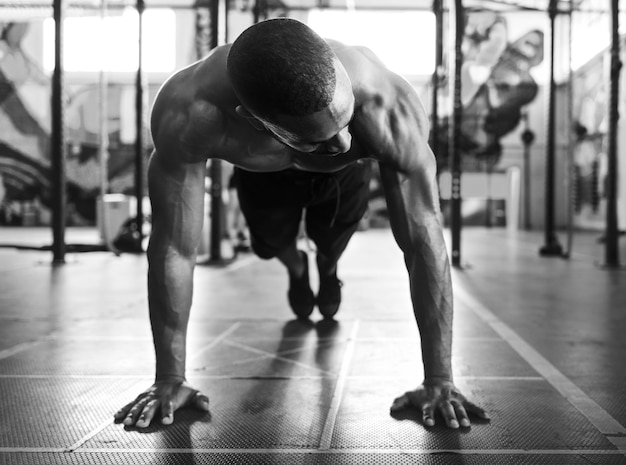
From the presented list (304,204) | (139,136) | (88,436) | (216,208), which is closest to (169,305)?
(88,436)

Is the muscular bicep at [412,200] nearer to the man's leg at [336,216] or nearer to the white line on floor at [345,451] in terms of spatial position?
the white line on floor at [345,451]

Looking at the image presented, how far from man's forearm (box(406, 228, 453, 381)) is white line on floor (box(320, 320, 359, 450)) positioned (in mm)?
259

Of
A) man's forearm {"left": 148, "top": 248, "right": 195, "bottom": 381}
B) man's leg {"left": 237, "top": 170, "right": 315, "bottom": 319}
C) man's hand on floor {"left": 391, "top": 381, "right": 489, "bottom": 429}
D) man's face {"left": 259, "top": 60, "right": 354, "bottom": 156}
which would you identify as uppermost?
man's face {"left": 259, "top": 60, "right": 354, "bottom": 156}

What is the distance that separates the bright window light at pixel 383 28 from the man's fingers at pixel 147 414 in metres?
11.9

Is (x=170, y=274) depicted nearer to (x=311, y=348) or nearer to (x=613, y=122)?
(x=311, y=348)

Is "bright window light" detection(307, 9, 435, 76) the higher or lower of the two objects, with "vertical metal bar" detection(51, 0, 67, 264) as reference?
higher

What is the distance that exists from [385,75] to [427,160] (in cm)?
21

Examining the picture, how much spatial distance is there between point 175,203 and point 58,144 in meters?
4.64

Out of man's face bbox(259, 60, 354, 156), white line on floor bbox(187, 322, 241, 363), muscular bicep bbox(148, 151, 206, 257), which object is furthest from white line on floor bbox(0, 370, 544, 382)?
man's face bbox(259, 60, 354, 156)

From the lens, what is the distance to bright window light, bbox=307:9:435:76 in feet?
42.7

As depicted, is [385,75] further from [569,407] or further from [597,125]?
[597,125]

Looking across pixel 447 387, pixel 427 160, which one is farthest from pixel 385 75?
pixel 447 387

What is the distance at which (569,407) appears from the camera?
174cm

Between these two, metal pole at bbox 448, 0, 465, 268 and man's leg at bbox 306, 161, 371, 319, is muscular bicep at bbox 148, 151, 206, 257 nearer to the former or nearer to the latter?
man's leg at bbox 306, 161, 371, 319
